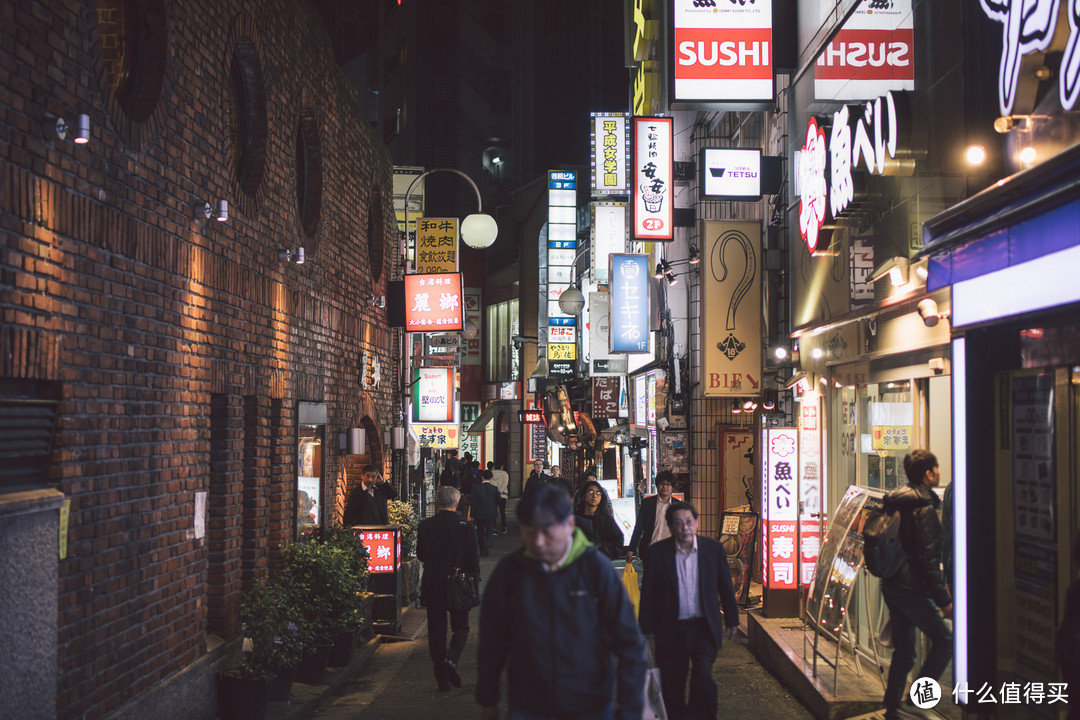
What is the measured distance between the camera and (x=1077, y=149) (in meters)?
5.18

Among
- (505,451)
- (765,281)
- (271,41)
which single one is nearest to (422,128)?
(505,451)

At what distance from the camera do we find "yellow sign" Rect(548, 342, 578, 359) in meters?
35.7

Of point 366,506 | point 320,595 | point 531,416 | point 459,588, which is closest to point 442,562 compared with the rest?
point 459,588

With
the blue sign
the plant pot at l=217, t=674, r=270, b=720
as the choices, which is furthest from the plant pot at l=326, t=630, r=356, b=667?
the blue sign

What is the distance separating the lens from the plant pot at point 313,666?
972 cm

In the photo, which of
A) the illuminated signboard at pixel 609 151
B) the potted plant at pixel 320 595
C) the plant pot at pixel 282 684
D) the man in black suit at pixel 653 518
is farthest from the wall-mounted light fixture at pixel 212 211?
the illuminated signboard at pixel 609 151

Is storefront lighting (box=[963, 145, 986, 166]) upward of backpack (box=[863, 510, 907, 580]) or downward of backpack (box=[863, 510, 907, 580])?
upward

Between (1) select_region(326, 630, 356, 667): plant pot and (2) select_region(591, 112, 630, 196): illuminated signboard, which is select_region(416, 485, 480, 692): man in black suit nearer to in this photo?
(1) select_region(326, 630, 356, 667): plant pot

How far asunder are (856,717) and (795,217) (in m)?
8.23

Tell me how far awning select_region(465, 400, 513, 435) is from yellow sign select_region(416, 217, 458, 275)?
22.9m

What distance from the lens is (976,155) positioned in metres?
7.23

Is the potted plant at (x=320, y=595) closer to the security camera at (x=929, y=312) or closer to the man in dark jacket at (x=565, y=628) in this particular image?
the man in dark jacket at (x=565, y=628)

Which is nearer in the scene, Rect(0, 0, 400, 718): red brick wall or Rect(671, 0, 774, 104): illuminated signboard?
Rect(0, 0, 400, 718): red brick wall

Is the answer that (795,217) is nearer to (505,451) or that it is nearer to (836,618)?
(836,618)
